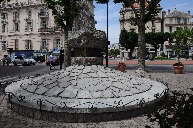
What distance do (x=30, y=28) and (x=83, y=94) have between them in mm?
45864

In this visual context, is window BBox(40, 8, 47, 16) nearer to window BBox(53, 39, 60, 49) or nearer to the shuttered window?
window BBox(53, 39, 60, 49)

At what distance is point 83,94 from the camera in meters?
6.03

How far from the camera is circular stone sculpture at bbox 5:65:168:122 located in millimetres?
5285

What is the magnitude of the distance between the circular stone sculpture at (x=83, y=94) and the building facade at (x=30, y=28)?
38.6m

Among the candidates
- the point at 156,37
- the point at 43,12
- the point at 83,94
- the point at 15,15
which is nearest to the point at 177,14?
the point at 156,37

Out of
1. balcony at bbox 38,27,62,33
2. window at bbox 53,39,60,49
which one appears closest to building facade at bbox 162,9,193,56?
window at bbox 53,39,60,49

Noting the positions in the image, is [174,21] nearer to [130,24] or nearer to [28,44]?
[130,24]

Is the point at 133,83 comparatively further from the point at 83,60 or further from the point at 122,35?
the point at 122,35

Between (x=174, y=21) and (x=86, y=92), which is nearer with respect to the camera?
(x=86, y=92)

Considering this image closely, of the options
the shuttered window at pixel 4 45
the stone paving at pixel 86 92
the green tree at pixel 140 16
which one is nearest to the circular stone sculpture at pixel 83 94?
the stone paving at pixel 86 92

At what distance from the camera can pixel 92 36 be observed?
771 cm

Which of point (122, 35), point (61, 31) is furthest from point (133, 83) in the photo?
point (122, 35)

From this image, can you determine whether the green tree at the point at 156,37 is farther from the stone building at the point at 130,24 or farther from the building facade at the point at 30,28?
the building facade at the point at 30,28

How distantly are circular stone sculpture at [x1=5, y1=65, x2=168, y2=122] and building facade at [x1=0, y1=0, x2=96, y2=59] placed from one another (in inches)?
1518
